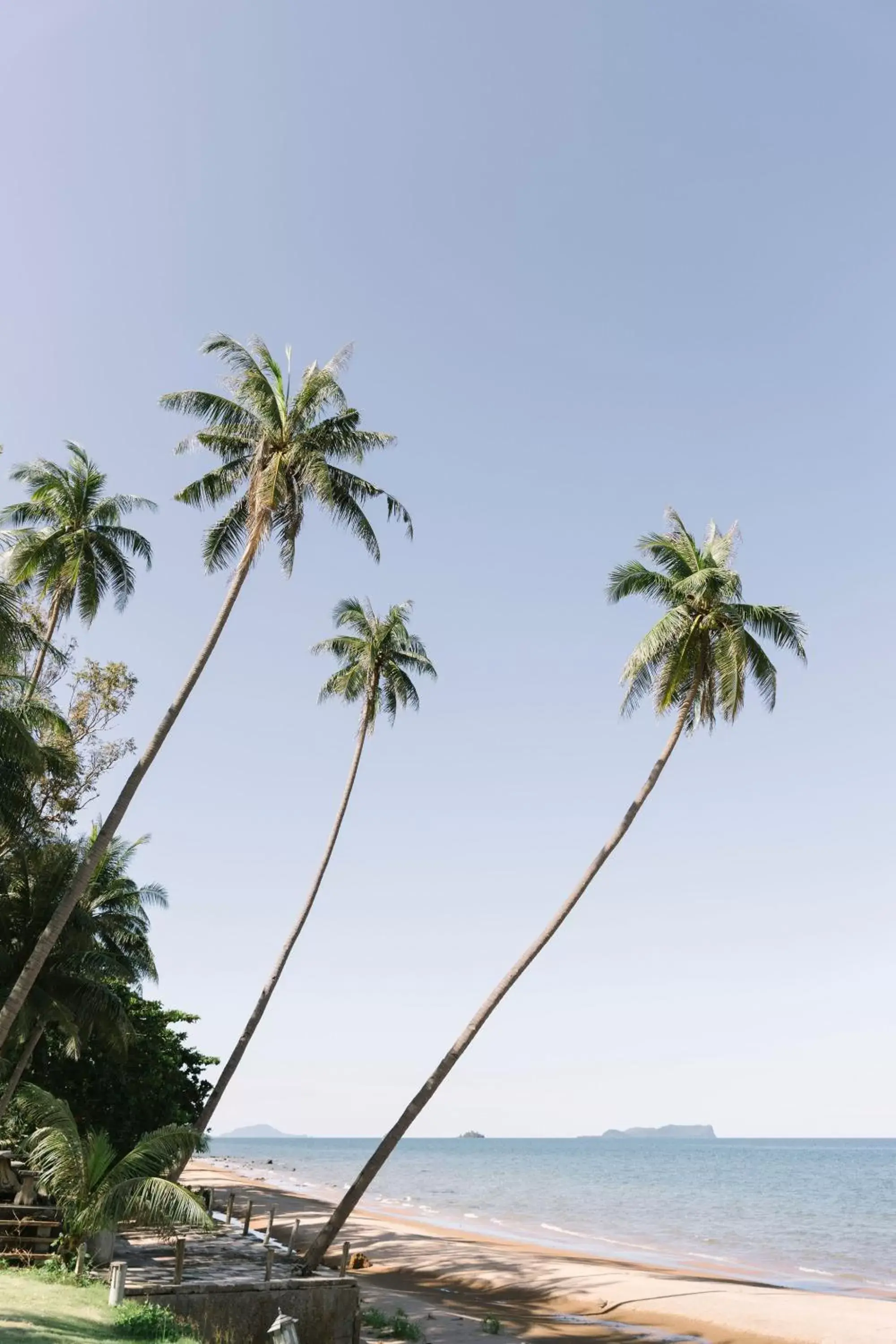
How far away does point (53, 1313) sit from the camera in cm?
1280

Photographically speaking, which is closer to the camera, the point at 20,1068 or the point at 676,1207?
the point at 20,1068

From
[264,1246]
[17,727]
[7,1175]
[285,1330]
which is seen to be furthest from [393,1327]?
[17,727]

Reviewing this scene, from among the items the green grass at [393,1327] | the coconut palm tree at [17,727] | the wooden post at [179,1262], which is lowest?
the green grass at [393,1327]

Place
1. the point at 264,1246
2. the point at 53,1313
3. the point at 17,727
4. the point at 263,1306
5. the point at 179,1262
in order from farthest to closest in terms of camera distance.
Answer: the point at 264,1246 → the point at 17,727 → the point at 263,1306 → the point at 179,1262 → the point at 53,1313

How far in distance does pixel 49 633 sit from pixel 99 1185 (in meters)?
14.1

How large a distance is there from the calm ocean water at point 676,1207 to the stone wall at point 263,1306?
2297 cm

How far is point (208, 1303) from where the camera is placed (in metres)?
15.7

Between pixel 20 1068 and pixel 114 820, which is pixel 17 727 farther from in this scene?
pixel 20 1068

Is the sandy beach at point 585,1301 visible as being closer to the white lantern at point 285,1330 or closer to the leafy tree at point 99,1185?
the leafy tree at point 99,1185

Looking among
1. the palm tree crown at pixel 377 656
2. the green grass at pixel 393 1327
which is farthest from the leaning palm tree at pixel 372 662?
the green grass at pixel 393 1327

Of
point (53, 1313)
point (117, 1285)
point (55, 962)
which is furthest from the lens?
point (55, 962)

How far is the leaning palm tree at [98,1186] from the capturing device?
1645 cm

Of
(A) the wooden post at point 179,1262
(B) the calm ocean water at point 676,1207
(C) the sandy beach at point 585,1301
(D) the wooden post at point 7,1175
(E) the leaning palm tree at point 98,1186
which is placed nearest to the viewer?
(A) the wooden post at point 179,1262

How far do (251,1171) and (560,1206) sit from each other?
4266 centimetres
